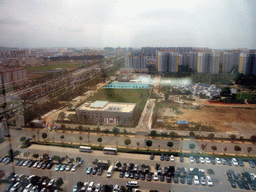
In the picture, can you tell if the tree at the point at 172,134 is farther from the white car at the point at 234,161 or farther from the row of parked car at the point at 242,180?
the row of parked car at the point at 242,180

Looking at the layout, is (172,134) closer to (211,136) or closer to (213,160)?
(211,136)

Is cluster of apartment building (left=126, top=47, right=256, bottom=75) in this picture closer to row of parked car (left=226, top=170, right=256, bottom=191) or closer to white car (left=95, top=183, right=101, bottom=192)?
row of parked car (left=226, top=170, right=256, bottom=191)

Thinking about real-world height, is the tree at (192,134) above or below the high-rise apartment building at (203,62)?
below

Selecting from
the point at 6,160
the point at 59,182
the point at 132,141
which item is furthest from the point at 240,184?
the point at 6,160

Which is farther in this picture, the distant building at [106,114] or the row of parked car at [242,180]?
the distant building at [106,114]

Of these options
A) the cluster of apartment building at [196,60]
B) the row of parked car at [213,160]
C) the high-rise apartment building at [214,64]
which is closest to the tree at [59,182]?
the row of parked car at [213,160]

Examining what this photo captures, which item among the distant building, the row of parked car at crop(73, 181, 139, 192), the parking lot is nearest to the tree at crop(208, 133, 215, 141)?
the parking lot
